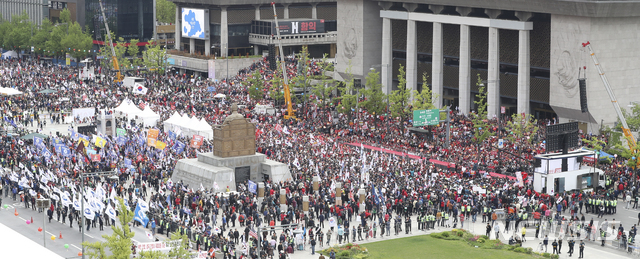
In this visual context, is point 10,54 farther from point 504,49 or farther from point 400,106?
point 504,49

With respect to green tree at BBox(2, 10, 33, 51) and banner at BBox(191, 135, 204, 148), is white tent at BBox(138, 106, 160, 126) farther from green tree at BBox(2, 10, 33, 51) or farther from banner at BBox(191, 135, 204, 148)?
green tree at BBox(2, 10, 33, 51)

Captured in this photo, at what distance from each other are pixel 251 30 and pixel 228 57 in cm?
787

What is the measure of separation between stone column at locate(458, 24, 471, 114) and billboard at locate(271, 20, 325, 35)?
1640 inches

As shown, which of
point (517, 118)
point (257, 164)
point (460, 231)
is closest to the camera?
point (460, 231)

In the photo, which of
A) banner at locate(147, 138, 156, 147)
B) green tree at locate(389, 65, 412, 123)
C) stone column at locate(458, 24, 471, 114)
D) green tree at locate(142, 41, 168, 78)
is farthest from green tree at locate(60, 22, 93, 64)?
banner at locate(147, 138, 156, 147)

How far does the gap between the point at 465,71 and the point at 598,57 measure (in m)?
17.1

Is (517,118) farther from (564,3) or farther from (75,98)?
(75,98)

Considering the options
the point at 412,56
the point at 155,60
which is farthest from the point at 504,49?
the point at 155,60

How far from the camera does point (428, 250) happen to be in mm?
53031

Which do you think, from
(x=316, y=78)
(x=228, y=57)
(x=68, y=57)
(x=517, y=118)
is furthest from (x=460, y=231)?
(x=68, y=57)

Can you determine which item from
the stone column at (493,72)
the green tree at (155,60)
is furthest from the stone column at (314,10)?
the stone column at (493,72)

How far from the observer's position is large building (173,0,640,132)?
8206 cm

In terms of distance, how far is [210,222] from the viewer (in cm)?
5841

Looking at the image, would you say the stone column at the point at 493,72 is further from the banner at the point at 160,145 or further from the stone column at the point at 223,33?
the stone column at the point at 223,33
